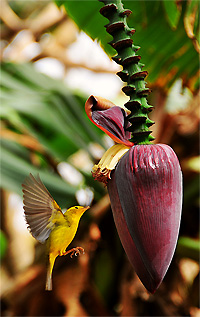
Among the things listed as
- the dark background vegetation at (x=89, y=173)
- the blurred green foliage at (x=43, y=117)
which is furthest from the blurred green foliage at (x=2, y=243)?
the blurred green foliage at (x=43, y=117)

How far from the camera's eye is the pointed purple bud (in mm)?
163

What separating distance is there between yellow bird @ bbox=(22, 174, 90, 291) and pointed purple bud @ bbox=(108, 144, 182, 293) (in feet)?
0.11

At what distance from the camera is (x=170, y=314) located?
2.41 ft

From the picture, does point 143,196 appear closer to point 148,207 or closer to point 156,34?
point 148,207

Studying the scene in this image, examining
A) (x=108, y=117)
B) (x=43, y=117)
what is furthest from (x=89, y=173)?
(x=108, y=117)

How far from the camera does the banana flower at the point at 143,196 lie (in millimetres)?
163

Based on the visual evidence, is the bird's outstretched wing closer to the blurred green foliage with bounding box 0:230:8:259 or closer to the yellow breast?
the yellow breast

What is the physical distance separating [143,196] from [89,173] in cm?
57

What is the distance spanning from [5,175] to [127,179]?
1.46 feet

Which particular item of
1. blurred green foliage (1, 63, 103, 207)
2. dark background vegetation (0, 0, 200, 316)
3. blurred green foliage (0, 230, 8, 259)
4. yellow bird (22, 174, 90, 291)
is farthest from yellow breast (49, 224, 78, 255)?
blurred green foliage (0, 230, 8, 259)

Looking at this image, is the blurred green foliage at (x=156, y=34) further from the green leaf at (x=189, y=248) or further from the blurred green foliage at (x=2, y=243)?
the blurred green foliage at (x=2, y=243)

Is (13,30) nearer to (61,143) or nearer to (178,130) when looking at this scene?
(61,143)

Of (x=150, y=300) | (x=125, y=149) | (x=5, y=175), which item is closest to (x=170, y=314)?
(x=150, y=300)

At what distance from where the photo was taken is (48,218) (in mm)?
140
